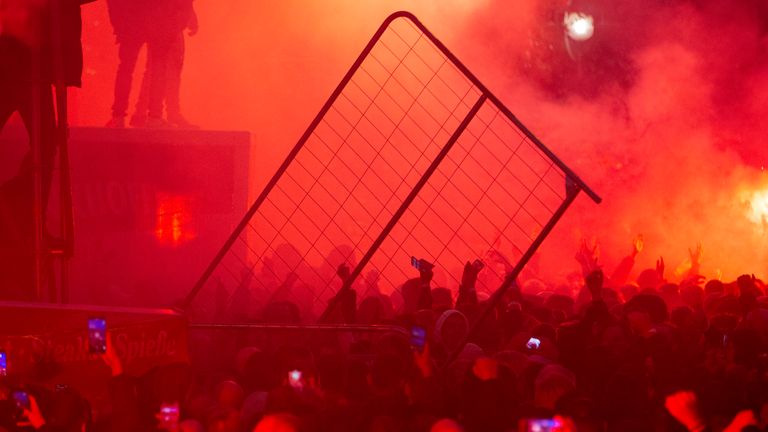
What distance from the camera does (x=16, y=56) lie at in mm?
6305

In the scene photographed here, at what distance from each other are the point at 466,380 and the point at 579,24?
11309 mm

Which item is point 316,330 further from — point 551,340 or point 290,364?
point 551,340

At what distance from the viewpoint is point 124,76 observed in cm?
1106

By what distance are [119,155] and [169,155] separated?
45cm

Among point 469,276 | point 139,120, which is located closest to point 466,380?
point 469,276

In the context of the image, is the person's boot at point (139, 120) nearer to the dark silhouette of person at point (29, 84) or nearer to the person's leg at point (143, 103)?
the person's leg at point (143, 103)

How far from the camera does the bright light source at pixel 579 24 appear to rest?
15.7 meters

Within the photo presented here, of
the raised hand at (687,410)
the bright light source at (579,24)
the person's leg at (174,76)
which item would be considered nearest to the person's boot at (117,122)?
the person's leg at (174,76)

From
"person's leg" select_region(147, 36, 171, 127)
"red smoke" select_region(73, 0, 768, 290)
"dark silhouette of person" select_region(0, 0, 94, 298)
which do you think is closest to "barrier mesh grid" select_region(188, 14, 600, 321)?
"red smoke" select_region(73, 0, 768, 290)

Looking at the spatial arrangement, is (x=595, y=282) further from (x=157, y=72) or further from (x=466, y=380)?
(x=157, y=72)

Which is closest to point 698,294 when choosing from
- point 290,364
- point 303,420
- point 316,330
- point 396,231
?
point 316,330

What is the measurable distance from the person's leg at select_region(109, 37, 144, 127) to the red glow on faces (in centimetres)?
122

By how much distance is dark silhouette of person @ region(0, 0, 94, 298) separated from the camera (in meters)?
6.01

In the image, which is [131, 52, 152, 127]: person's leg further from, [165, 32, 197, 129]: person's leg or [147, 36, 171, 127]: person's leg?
[165, 32, 197, 129]: person's leg
